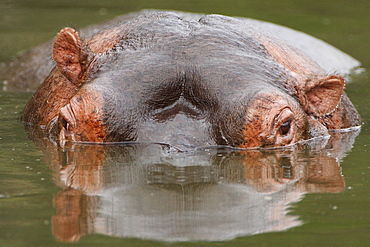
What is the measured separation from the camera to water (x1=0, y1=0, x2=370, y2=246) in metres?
4.13

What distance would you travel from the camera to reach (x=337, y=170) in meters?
5.80

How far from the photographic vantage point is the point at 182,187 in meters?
5.07

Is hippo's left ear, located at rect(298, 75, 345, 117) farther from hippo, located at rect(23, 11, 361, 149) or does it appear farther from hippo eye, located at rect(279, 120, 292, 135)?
hippo eye, located at rect(279, 120, 292, 135)

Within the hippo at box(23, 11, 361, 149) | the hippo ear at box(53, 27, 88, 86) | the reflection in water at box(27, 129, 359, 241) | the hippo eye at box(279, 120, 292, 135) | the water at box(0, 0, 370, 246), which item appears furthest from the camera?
the hippo ear at box(53, 27, 88, 86)

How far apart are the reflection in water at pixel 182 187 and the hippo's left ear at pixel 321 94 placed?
0.33m

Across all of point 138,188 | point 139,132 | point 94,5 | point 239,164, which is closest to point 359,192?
point 239,164

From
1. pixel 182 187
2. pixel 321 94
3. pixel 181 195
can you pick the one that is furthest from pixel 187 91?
pixel 181 195

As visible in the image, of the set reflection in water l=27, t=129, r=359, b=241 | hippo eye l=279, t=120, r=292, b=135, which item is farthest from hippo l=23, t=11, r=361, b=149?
reflection in water l=27, t=129, r=359, b=241

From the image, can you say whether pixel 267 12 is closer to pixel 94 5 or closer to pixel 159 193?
pixel 94 5

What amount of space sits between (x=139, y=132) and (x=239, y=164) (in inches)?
37.4

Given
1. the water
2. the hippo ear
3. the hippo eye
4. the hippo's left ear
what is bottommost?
the water

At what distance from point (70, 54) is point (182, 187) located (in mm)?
2294

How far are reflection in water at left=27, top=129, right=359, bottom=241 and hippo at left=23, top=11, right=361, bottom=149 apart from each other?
0.15 meters

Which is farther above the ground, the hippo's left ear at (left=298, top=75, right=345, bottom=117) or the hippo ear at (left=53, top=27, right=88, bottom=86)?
the hippo ear at (left=53, top=27, right=88, bottom=86)
